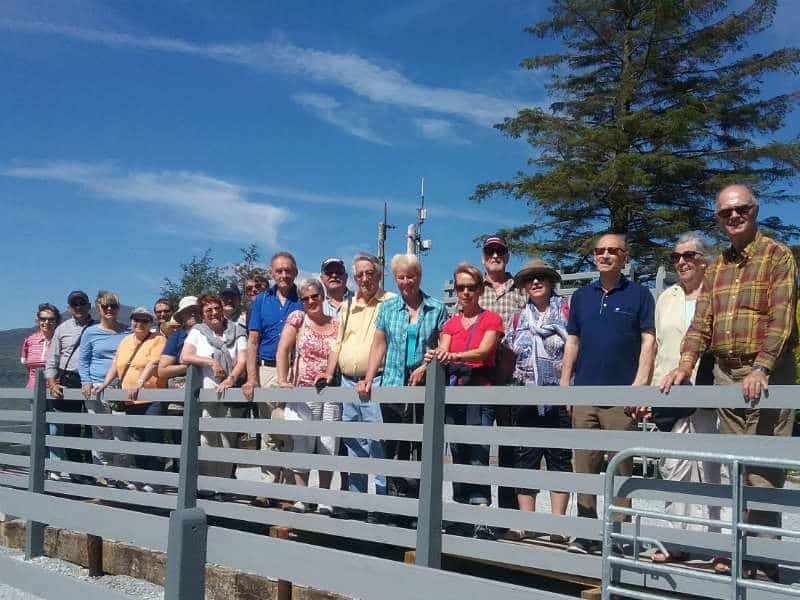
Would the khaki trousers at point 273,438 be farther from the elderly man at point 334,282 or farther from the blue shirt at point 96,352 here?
the blue shirt at point 96,352

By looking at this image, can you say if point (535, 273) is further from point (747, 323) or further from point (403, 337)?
point (747, 323)

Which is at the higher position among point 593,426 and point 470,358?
point 470,358

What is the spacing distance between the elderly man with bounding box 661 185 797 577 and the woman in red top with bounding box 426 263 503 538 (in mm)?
1342

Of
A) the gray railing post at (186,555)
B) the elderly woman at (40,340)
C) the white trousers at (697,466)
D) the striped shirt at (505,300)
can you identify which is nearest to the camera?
the gray railing post at (186,555)

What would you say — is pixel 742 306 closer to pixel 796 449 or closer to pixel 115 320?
pixel 796 449

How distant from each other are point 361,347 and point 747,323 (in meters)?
2.69

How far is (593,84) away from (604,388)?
22.4 m

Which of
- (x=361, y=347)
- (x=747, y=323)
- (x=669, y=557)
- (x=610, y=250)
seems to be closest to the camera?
(x=747, y=323)

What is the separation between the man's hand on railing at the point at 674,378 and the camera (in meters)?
4.02

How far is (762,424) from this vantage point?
13.2 feet

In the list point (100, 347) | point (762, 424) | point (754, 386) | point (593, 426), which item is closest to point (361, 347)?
point (593, 426)

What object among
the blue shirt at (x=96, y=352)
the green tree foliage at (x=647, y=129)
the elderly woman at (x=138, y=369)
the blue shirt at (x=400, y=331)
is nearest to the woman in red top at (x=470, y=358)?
the blue shirt at (x=400, y=331)

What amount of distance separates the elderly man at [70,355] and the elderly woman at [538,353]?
4930 millimetres

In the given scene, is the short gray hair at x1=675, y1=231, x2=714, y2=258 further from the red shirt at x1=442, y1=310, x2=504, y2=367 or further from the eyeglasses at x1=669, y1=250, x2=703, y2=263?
the red shirt at x1=442, y1=310, x2=504, y2=367
